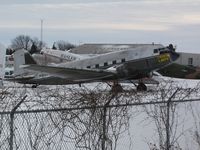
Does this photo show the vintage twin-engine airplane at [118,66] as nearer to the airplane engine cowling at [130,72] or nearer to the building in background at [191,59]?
the airplane engine cowling at [130,72]

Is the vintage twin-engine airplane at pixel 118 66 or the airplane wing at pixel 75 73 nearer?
the vintage twin-engine airplane at pixel 118 66

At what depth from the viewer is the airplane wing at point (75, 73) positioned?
30.7m

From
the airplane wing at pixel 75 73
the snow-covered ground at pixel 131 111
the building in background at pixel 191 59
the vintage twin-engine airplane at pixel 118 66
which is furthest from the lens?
the building in background at pixel 191 59

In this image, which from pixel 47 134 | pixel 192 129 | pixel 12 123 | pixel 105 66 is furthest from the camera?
pixel 105 66

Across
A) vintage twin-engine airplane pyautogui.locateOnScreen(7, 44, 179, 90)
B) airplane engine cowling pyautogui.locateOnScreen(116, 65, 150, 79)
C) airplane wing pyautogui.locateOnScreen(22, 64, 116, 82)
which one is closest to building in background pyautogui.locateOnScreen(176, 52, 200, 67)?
vintage twin-engine airplane pyautogui.locateOnScreen(7, 44, 179, 90)

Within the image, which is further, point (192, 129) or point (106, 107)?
point (192, 129)

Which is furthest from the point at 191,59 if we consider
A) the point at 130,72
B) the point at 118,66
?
the point at 130,72

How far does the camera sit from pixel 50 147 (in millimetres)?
7129

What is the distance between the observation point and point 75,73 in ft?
104

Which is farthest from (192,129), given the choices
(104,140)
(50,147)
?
(50,147)

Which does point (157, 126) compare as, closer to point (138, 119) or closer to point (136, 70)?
point (138, 119)

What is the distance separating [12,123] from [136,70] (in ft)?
78.8

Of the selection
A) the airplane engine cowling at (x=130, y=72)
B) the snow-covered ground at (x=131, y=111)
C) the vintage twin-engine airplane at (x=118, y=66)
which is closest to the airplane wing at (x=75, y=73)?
the vintage twin-engine airplane at (x=118, y=66)

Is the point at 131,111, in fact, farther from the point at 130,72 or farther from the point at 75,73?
the point at 75,73
